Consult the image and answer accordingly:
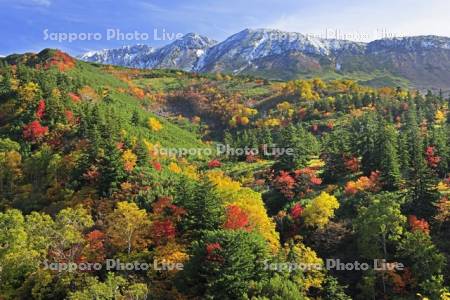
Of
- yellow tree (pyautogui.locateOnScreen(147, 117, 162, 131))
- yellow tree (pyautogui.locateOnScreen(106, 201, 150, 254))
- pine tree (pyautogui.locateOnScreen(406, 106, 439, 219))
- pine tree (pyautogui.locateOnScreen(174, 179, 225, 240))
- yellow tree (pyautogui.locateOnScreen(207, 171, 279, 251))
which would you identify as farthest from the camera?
yellow tree (pyautogui.locateOnScreen(147, 117, 162, 131))

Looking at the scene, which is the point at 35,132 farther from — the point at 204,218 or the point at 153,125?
the point at 204,218

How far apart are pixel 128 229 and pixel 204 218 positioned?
443 inches

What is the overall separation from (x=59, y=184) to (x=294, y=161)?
169 feet

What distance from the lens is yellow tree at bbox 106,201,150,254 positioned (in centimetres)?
6538

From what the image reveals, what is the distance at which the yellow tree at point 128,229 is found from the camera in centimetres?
6538

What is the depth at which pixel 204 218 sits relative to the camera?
6775cm

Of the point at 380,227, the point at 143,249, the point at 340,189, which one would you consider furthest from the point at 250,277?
the point at 340,189

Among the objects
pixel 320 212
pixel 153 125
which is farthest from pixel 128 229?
pixel 153 125

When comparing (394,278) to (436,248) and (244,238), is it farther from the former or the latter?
(244,238)

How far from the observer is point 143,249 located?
6575 cm

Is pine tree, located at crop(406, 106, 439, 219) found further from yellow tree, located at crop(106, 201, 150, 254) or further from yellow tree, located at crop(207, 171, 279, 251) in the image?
yellow tree, located at crop(106, 201, 150, 254)

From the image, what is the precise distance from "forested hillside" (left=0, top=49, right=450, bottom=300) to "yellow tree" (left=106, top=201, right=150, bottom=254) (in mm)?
209

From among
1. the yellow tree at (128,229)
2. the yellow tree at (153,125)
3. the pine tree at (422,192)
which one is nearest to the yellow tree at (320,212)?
the pine tree at (422,192)

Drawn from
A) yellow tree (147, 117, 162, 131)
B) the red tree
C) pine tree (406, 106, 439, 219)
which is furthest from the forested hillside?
yellow tree (147, 117, 162, 131)
